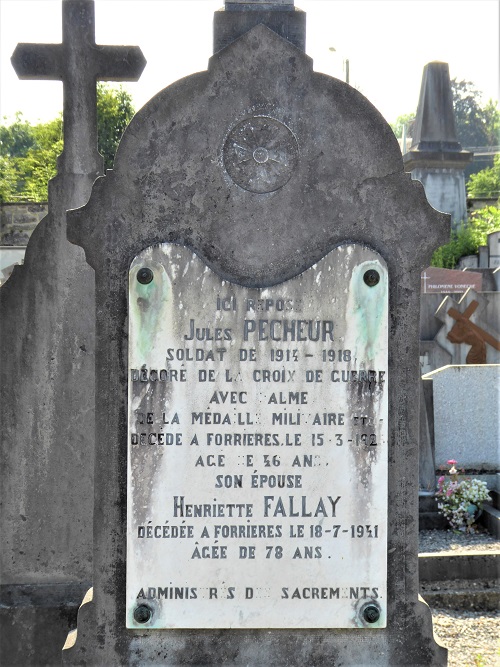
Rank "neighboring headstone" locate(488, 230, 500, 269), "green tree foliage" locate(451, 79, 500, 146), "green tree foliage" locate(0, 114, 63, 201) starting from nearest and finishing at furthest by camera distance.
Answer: "neighboring headstone" locate(488, 230, 500, 269) < "green tree foliage" locate(0, 114, 63, 201) < "green tree foliage" locate(451, 79, 500, 146)

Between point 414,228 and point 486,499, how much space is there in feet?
14.5

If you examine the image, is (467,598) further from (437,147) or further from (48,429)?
(437,147)

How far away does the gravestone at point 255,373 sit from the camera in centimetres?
273

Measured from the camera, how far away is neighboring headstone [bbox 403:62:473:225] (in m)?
25.5

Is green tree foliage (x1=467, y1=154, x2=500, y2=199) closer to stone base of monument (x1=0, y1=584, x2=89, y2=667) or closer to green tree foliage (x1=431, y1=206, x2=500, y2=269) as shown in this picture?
green tree foliage (x1=431, y1=206, x2=500, y2=269)

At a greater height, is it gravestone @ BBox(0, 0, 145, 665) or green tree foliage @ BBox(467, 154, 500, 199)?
green tree foliage @ BBox(467, 154, 500, 199)

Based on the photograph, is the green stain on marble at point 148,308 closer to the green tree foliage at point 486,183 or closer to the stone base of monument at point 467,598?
the stone base of monument at point 467,598

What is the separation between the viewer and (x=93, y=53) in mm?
4047

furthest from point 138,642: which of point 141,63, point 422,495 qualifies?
point 422,495

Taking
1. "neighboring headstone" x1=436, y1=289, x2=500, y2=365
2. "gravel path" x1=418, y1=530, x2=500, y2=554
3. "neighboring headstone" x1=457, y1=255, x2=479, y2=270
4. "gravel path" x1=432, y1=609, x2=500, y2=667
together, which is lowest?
"gravel path" x1=432, y1=609, x2=500, y2=667

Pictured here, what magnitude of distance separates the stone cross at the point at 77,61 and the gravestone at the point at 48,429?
183 millimetres

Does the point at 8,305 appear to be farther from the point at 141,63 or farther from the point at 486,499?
the point at 486,499

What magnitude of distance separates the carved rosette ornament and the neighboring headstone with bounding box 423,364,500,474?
194 inches

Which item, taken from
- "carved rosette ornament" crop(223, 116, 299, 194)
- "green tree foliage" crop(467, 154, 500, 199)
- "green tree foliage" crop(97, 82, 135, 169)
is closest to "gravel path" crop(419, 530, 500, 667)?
"carved rosette ornament" crop(223, 116, 299, 194)
